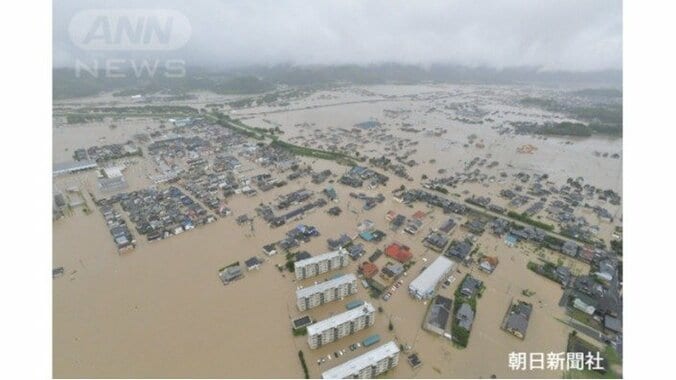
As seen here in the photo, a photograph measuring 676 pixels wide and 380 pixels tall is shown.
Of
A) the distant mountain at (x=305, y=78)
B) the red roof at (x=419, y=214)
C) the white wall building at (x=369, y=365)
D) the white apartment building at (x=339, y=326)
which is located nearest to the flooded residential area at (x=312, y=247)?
the red roof at (x=419, y=214)

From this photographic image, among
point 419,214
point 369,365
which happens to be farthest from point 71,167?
point 369,365

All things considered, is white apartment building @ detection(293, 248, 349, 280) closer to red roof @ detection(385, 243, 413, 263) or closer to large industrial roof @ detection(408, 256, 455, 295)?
red roof @ detection(385, 243, 413, 263)

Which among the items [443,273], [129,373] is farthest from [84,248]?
[443,273]

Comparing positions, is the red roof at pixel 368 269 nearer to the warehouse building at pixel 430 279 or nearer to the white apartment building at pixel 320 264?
the white apartment building at pixel 320 264

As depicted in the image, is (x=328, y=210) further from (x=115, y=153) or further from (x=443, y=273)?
(x=115, y=153)

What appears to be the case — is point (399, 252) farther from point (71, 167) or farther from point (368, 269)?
point (71, 167)

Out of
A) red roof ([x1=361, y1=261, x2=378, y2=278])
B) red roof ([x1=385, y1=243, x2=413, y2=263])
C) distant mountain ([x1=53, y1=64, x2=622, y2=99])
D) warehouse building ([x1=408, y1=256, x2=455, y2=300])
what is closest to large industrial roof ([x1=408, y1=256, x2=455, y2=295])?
warehouse building ([x1=408, y1=256, x2=455, y2=300])
